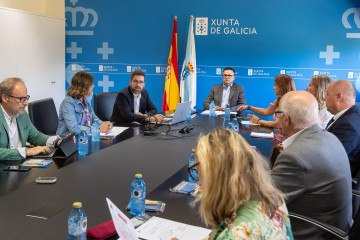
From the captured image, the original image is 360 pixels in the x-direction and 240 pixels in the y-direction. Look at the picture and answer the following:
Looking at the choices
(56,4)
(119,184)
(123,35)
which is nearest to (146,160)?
(119,184)

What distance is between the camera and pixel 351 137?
258cm

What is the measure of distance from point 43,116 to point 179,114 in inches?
54.3

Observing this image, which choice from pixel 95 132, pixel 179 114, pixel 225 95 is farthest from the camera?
pixel 225 95

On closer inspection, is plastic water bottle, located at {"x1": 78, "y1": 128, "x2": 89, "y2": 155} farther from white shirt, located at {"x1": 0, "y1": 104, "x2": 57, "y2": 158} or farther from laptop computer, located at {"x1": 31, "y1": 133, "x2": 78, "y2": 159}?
white shirt, located at {"x1": 0, "y1": 104, "x2": 57, "y2": 158}

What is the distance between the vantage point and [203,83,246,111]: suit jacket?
5.27m

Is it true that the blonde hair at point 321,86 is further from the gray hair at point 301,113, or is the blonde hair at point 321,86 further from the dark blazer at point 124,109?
the dark blazer at point 124,109

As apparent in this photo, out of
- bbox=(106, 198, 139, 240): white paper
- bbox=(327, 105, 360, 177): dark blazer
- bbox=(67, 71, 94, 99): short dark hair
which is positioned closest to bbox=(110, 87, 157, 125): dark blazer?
bbox=(67, 71, 94, 99): short dark hair

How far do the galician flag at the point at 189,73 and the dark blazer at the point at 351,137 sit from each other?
10.7 ft

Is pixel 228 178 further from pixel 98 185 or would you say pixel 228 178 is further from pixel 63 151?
pixel 63 151

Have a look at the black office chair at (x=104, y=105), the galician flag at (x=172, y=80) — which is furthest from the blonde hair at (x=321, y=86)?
the galician flag at (x=172, y=80)

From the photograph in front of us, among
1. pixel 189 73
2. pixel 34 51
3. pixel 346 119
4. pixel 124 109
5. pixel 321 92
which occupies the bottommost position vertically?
pixel 124 109

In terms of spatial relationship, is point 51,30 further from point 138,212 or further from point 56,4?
point 138,212

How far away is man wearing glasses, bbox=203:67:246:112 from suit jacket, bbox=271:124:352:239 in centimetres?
337

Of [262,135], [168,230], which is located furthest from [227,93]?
[168,230]
